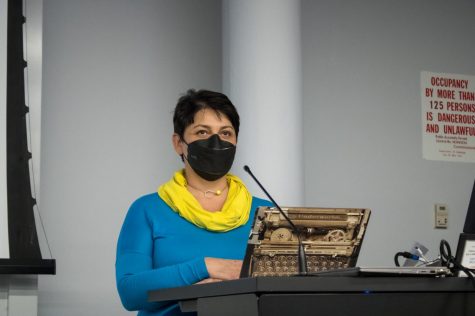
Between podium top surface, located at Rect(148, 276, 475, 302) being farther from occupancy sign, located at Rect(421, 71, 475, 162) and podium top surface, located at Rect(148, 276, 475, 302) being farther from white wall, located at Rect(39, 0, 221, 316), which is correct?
occupancy sign, located at Rect(421, 71, 475, 162)

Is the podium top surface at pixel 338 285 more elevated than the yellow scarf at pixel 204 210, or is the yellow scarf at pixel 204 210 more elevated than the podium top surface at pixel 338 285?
the yellow scarf at pixel 204 210

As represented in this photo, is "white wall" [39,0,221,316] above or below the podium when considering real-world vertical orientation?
above

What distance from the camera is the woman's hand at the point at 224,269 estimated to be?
6.38 ft

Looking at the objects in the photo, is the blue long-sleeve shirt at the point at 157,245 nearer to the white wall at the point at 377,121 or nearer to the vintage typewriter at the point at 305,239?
the vintage typewriter at the point at 305,239

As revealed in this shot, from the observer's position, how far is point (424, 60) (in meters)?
4.19

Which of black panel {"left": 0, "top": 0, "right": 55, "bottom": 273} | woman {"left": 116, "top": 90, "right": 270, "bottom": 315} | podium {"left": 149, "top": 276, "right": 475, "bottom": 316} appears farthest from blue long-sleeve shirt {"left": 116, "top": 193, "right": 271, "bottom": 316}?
black panel {"left": 0, "top": 0, "right": 55, "bottom": 273}

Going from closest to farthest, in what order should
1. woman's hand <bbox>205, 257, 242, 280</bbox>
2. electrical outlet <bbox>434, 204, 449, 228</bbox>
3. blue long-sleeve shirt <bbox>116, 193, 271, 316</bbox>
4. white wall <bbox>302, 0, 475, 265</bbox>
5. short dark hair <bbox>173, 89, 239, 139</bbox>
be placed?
woman's hand <bbox>205, 257, 242, 280</bbox>, blue long-sleeve shirt <bbox>116, 193, 271, 316</bbox>, short dark hair <bbox>173, 89, 239, 139</bbox>, white wall <bbox>302, 0, 475, 265</bbox>, electrical outlet <bbox>434, 204, 449, 228</bbox>

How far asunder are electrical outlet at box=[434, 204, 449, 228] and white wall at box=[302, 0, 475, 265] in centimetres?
2

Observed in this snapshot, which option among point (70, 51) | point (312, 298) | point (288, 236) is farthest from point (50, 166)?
point (312, 298)

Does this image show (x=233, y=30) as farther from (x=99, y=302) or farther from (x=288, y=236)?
(x=288, y=236)

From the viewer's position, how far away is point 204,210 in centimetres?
228

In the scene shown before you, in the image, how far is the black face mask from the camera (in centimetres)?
233

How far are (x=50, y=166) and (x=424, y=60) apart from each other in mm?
1951

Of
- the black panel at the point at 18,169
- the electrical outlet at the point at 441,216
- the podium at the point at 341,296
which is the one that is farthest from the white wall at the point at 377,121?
the podium at the point at 341,296
